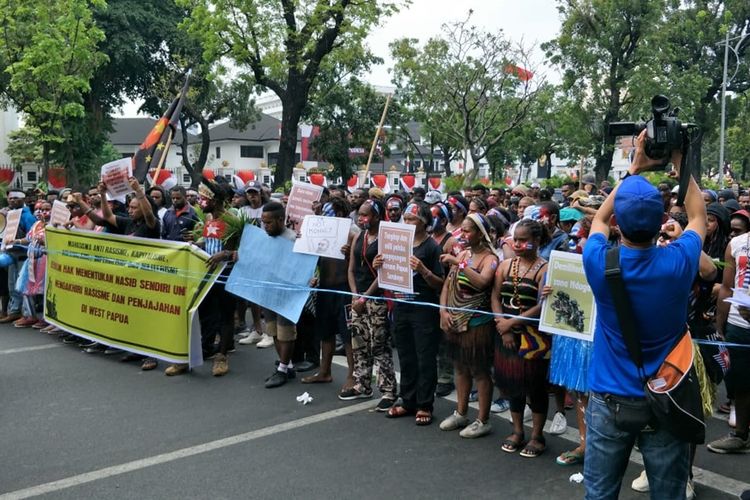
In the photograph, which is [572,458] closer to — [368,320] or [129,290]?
[368,320]

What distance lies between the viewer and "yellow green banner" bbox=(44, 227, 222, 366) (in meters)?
7.38

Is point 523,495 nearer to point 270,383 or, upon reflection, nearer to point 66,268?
point 270,383

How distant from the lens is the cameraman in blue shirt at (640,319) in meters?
2.87

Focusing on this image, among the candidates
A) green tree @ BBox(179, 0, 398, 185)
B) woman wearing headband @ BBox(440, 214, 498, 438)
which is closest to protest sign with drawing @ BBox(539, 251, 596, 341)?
woman wearing headband @ BBox(440, 214, 498, 438)

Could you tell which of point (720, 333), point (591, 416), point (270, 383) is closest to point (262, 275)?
point (270, 383)

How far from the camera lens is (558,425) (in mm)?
5613

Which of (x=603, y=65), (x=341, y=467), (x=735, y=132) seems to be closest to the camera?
(x=341, y=467)

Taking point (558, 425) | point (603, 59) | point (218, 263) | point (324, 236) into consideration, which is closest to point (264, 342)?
point (218, 263)

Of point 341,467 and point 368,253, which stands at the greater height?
point 368,253

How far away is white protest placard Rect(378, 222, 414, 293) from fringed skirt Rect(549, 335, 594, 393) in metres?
1.35

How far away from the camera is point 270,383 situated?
696 cm

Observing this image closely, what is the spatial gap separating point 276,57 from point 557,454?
18780 millimetres

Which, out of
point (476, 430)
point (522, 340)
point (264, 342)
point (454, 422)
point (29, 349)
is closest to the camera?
point (522, 340)

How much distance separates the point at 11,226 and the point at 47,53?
15.2 meters
